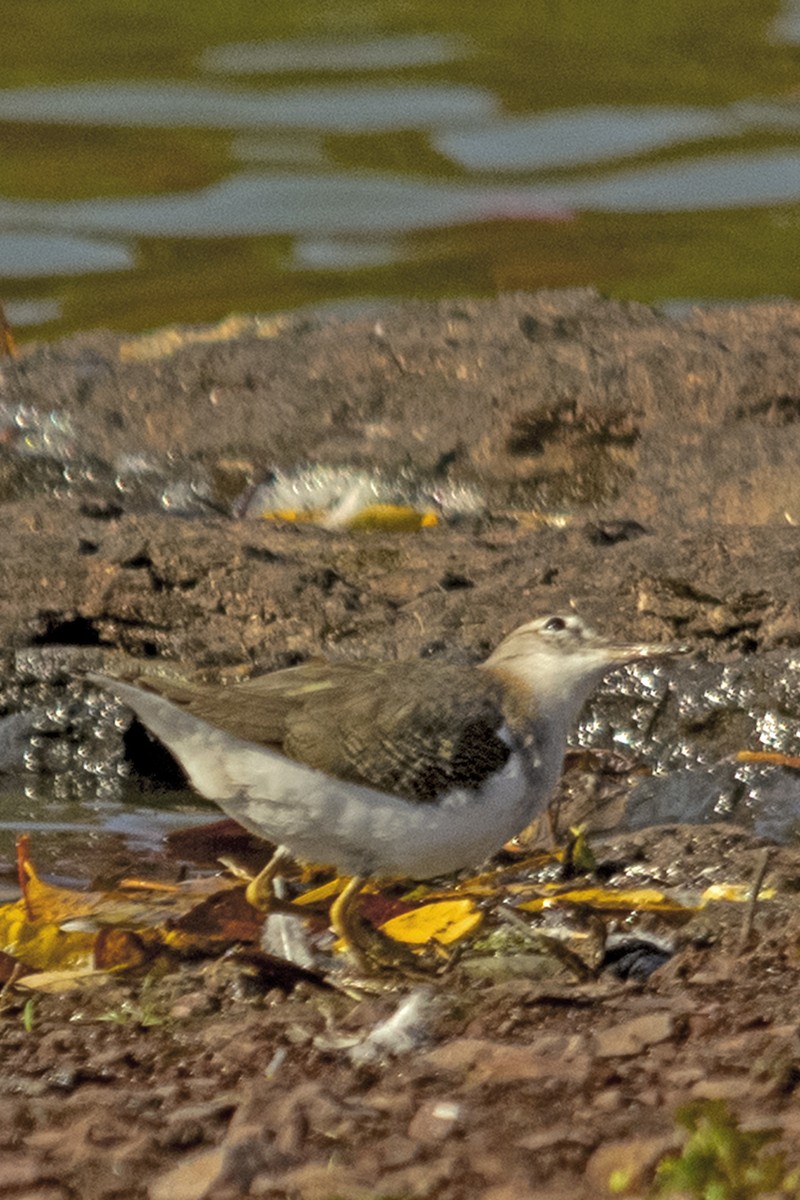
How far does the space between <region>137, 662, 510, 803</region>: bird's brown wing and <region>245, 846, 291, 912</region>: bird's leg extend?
328mm

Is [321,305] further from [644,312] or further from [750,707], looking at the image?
[750,707]

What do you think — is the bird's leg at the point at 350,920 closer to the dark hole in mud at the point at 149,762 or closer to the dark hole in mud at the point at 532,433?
the dark hole in mud at the point at 149,762

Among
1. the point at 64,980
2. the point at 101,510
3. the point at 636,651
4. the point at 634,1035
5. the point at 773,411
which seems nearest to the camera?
the point at 634,1035

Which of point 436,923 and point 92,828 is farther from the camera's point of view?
point 92,828

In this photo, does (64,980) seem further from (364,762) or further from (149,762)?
(149,762)

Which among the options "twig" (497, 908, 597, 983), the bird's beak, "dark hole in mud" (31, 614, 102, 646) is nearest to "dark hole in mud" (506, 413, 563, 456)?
"dark hole in mud" (31, 614, 102, 646)

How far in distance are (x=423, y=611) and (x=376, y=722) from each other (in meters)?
1.86

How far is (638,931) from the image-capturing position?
4.69 m

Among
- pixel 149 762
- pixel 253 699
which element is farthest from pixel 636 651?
pixel 149 762

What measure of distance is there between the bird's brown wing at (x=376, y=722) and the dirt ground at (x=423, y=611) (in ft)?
1.45

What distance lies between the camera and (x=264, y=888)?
4.95m

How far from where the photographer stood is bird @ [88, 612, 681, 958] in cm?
465

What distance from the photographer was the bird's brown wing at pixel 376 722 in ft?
15.4

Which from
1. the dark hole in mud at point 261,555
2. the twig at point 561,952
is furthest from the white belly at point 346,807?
the dark hole in mud at point 261,555
